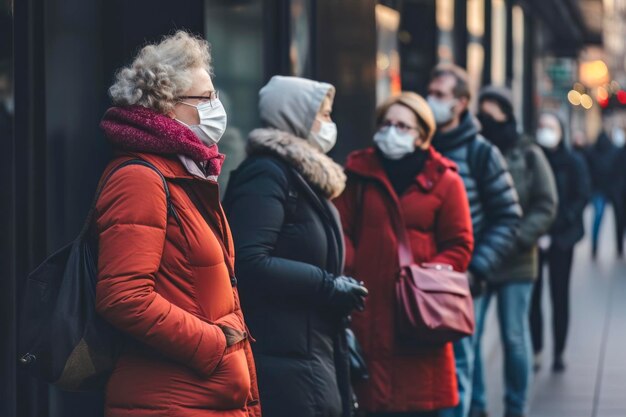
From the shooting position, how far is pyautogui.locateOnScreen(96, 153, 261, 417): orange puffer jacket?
321 cm

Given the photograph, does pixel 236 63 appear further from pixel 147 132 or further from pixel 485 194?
pixel 147 132

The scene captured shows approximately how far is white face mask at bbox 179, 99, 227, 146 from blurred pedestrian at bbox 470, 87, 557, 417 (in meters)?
3.86

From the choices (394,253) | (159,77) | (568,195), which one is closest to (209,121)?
(159,77)

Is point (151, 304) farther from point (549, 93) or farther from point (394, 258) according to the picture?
point (549, 93)

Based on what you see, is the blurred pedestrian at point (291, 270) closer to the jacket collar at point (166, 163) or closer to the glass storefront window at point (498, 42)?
the jacket collar at point (166, 163)

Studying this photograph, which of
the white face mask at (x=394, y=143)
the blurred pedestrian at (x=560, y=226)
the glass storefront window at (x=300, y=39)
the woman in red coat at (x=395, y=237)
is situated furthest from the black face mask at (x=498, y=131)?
the white face mask at (x=394, y=143)

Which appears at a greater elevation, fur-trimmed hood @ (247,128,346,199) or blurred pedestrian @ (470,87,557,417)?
fur-trimmed hood @ (247,128,346,199)

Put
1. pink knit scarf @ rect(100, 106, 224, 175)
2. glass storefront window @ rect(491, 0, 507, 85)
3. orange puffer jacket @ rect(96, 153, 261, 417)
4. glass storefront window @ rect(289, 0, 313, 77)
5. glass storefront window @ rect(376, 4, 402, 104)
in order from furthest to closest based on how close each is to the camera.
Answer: glass storefront window @ rect(491, 0, 507, 85)
glass storefront window @ rect(376, 4, 402, 104)
glass storefront window @ rect(289, 0, 313, 77)
pink knit scarf @ rect(100, 106, 224, 175)
orange puffer jacket @ rect(96, 153, 261, 417)

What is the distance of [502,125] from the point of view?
7633mm

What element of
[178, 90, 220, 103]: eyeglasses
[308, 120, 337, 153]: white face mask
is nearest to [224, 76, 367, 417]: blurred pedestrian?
[308, 120, 337, 153]: white face mask

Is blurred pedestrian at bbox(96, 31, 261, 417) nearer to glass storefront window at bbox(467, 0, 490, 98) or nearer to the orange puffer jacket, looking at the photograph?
the orange puffer jacket

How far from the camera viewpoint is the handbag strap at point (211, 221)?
3.44 m

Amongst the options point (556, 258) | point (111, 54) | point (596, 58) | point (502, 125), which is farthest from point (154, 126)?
point (596, 58)

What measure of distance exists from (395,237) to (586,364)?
4.75 m
